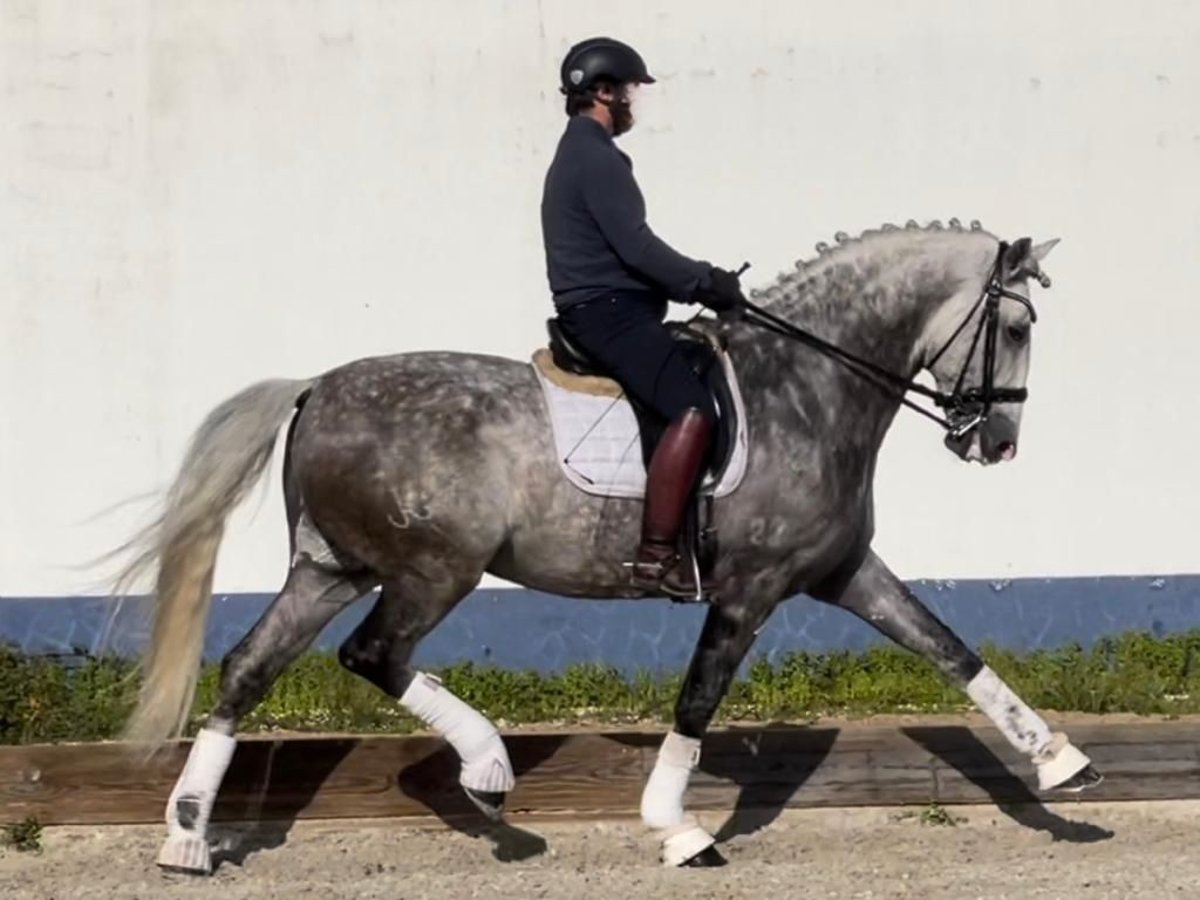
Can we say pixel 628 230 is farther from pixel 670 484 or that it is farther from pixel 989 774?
pixel 989 774

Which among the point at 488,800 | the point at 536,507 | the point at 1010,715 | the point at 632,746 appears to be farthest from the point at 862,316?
the point at 488,800

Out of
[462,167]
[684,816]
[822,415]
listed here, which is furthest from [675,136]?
[684,816]

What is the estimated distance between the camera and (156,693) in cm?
672

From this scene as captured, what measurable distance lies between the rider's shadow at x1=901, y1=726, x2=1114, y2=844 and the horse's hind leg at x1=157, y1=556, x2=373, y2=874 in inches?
80.8

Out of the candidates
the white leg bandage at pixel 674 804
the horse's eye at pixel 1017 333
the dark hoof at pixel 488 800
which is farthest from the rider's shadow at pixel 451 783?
the horse's eye at pixel 1017 333

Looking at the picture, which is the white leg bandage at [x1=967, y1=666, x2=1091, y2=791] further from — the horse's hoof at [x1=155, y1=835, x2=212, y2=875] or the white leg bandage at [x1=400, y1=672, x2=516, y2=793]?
the horse's hoof at [x1=155, y1=835, x2=212, y2=875]

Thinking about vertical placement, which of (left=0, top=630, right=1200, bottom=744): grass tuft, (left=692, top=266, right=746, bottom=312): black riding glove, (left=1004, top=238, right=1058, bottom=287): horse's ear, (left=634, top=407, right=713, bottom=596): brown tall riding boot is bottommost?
(left=0, top=630, right=1200, bottom=744): grass tuft

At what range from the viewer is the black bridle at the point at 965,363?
263 inches

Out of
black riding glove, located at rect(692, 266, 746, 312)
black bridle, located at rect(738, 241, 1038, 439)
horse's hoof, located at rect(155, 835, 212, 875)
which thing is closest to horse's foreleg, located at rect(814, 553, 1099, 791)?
black bridle, located at rect(738, 241, 1038, 439)

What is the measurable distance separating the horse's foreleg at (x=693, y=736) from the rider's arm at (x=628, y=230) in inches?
39.4

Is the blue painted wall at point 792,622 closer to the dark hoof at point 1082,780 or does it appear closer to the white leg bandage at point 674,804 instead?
the dark hoof at point 1082,780

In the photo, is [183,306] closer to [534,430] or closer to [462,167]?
[462,167]

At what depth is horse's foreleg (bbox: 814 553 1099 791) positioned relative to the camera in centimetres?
677

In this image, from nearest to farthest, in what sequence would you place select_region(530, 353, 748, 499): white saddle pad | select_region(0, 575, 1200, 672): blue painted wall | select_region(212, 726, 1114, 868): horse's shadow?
select_region(530, 353, 748, 499): white saddle pad
select_region(212, 726, 1114, 868): horse's shadow
select_region(0, 575, 1200, 672): blue painted wall
